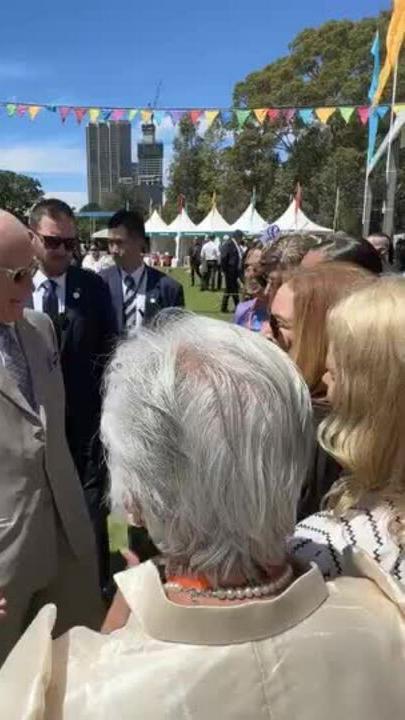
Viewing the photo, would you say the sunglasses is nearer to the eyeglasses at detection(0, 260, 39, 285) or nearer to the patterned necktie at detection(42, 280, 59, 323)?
the patterned necktie at detection(42, 280, 59, 323)

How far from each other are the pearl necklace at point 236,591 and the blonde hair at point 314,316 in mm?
1072

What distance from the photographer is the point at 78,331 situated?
3.91 m

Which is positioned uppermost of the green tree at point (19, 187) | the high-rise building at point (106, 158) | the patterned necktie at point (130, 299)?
the high-rise building at point (106, 158)

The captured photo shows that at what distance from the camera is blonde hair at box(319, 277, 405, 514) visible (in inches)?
63.1

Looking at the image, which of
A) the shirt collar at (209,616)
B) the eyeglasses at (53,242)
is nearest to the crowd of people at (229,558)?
the shirt collar at (209,616)

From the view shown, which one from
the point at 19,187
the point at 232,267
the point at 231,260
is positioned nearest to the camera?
the point at 232,267

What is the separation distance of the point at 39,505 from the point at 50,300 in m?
1.92

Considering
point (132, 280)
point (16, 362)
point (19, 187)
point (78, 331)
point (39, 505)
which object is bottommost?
point (39, 505)

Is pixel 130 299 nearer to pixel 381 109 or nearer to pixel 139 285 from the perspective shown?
pixel 139 285

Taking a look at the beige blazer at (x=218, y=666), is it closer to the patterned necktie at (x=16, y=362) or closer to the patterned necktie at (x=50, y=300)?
the patterned necktie at (x=16, y=362)

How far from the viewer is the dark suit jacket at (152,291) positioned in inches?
193

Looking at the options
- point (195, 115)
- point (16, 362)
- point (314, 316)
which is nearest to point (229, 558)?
point (314, 316)

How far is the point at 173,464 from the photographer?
1106 mm

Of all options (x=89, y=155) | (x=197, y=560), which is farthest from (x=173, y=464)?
(x=89, y=155)
